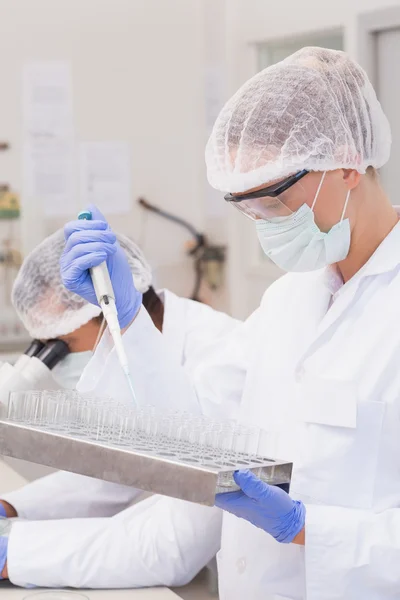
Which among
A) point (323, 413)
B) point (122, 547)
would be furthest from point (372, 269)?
point (122, 547)

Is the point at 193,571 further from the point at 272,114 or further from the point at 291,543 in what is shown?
the point at 272,114

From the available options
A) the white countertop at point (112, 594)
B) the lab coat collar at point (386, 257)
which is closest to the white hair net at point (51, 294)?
the white countertop at point (112, 594)

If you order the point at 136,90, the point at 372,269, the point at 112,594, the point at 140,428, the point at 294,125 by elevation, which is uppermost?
the point at 136,90

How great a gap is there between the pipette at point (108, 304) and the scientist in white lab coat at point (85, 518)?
22 cm

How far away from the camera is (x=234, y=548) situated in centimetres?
164

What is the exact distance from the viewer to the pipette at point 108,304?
62.6 inches

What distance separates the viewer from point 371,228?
158 centimetres

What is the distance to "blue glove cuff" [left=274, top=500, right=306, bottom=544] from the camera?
1.39 metres

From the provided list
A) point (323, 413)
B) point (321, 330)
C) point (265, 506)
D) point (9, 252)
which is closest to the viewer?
point (265, 506)

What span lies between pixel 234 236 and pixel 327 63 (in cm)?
307

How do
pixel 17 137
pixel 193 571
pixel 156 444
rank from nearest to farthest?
1. pixel 156 444
2. pixel 193 571
3. pixel 17 137

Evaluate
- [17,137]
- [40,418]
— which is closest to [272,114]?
[40,418]

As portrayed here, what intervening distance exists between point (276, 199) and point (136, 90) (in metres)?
3.17

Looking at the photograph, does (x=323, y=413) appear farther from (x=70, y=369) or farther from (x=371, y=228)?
(x=70, y=369)
